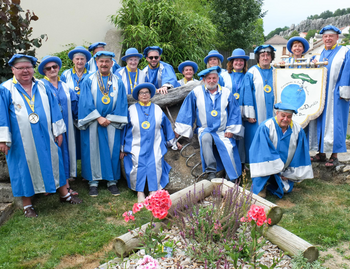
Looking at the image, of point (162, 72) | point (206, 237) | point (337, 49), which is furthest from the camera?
point (162, 72)

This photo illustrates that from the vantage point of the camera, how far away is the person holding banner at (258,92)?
4973 millimetres

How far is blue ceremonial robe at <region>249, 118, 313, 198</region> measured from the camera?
13.6ft

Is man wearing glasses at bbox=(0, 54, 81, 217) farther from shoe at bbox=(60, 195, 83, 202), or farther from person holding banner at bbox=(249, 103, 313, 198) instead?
person holding banner at bbox=(249, 103, 313, 198)

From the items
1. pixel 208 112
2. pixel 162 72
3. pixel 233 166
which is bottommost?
pixel 233 166

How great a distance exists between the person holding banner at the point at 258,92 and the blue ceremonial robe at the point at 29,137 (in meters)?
2.76

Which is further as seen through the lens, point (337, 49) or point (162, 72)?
point (162, 72)

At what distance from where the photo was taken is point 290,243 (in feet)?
9.25

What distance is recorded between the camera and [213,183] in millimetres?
3916

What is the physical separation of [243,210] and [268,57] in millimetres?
2880

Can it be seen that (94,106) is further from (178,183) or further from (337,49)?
(337,49)

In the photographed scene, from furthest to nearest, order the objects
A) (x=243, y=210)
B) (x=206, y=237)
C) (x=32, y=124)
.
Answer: (x=32, y=124)
(x=243, y=210)
(x=206, y=237)

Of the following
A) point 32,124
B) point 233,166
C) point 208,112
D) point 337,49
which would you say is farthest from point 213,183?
point 337,49

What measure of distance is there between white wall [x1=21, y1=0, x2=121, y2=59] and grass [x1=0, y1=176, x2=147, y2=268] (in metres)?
5.20

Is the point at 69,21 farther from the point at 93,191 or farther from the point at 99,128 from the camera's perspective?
the point at 93,191
